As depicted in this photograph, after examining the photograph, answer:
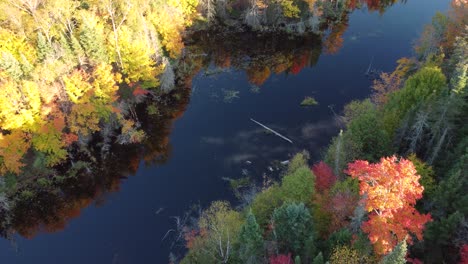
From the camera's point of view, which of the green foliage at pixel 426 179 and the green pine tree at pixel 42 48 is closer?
the green foliage at pixel 426 179

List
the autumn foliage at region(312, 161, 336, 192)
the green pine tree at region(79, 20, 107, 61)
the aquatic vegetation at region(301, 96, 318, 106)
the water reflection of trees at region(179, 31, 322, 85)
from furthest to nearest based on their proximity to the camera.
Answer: the water reflection of trees at region(179, 31, 322, 85) → the aquatic vegetation at region(301, 96, 318, 106) → the green pine tree at region(79, 20, 107, 61) → the autumn foliage at region(312, 161, 336, 192)

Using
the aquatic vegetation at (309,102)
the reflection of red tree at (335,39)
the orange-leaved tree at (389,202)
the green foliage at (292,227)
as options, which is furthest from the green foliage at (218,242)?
the reflection of red tree at (335,39)

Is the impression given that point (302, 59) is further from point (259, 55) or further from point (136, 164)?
point (136, 164)

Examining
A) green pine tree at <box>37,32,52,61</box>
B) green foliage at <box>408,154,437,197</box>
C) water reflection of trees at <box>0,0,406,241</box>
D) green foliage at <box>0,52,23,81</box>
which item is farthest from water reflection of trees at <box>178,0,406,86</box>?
green foliage at <box>408,154,437,197</box>

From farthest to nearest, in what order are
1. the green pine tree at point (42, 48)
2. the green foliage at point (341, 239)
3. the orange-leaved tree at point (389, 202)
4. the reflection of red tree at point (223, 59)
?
the reflection of red tree at point (223, 59)
the green pine tree at point (42, 48)
the green foliage at point (341, 239)
the orange-leaved tree at point (389, 202)

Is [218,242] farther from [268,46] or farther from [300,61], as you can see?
[268,46]

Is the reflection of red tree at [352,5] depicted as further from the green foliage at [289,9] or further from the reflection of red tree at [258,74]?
the reflection of red tree at [258,74]

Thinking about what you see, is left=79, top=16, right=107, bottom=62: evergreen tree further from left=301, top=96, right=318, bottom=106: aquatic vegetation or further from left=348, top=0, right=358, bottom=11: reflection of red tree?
left=348, top=0, right=358, bottom=11: reflection of red tree

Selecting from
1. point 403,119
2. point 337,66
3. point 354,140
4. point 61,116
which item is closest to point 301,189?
point 354,140
